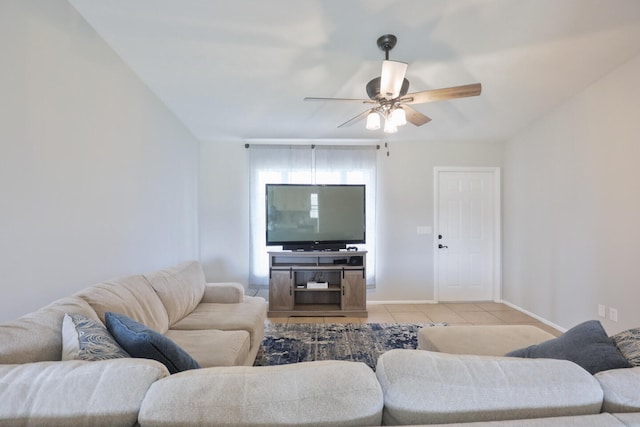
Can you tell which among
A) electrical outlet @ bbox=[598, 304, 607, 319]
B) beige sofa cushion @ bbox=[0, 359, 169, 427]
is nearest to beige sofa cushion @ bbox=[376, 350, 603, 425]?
beige sofa cushion @ bbox=[0, 359, 169, 427]

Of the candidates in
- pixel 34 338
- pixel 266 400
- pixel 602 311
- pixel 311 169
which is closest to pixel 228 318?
pixel 34 338

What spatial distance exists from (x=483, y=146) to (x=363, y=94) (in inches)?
95.4

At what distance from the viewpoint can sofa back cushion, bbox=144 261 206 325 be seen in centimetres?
208

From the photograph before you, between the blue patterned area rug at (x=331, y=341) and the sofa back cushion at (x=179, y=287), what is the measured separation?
0.76 meters

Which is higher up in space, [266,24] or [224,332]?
[266,24]

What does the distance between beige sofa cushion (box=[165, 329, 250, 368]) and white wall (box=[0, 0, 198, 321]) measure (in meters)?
0.82

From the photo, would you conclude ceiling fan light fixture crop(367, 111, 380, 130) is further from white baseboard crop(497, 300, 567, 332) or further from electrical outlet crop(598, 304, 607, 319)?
white baseboard crop(497, 300, 567, 332)

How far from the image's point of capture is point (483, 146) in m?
4.22

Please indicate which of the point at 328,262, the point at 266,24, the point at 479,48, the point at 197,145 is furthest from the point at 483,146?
the point at 197,145

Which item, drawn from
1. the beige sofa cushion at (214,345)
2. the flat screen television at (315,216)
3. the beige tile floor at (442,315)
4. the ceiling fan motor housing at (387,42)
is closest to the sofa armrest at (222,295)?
the beige sofa cushion at (214,345)

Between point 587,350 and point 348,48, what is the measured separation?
2353 millimetres

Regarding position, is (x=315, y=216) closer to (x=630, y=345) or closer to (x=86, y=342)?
(x=86, y=342)

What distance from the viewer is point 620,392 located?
73cm

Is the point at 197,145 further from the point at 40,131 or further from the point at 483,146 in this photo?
the point at 483,146
